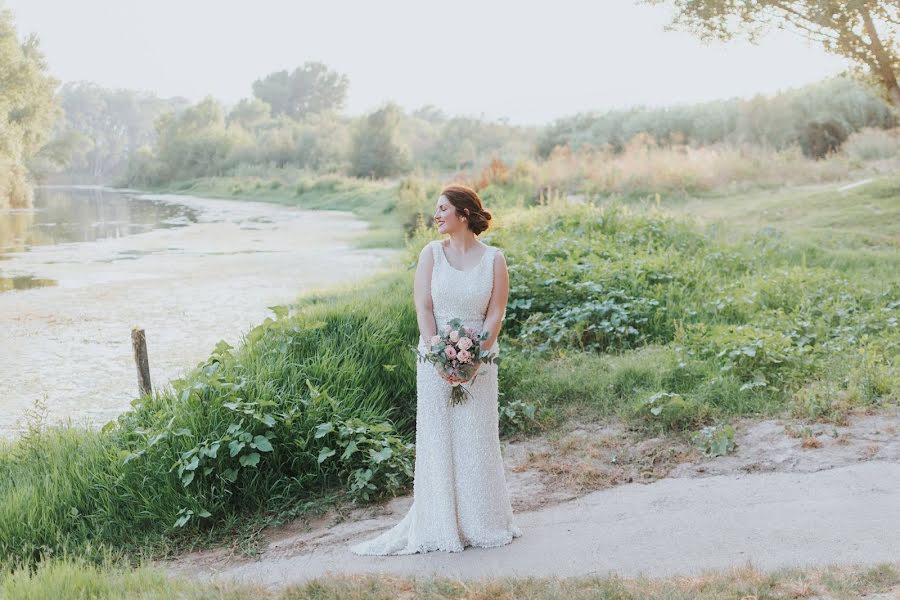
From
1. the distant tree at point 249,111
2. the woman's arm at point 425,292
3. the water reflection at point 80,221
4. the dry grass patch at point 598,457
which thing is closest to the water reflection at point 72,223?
the water reflection at point 80,221

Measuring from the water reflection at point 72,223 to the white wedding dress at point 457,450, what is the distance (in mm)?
16378

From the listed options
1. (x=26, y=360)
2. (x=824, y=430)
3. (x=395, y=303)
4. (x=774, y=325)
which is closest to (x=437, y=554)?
(x=824, y=430)

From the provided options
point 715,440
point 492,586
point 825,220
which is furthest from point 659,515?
point 825,220

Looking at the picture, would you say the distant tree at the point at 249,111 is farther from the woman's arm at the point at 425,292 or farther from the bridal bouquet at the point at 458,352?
the bridal bouquet at the point at 458,352

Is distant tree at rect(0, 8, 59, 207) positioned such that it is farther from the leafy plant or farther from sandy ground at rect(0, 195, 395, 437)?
the leafy plant

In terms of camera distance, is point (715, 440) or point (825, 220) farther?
point (825, 220)

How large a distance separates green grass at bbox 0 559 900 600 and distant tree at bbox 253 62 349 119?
393 feet

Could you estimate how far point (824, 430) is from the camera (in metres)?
7.23

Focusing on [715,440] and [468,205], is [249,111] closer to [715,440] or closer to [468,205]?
[715,440]

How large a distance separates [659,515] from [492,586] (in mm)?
1696

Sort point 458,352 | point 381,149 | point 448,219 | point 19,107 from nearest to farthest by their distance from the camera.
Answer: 1. point 458,352
2. point 448,219
3. point 19,107
4. point 381,149

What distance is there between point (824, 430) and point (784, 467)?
0.79 metres

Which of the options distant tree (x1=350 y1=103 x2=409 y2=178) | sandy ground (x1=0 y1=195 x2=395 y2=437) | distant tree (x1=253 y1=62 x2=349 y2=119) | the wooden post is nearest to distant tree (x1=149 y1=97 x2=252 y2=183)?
distant tree (x1=350 y1=103 x2=409 y2=178)

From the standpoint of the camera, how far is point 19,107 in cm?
4725
